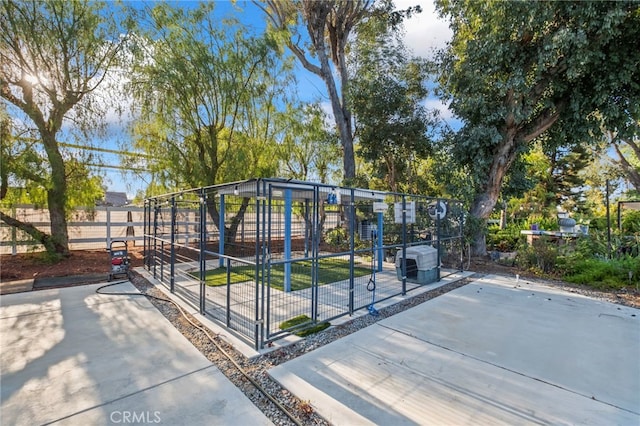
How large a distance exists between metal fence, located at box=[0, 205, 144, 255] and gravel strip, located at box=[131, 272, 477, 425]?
4740 millimetres

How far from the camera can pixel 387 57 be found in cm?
951

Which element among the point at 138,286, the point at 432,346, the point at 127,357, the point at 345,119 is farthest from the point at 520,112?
the point at 138,286

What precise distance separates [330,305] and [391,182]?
7.21 m

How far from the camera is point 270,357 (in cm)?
288

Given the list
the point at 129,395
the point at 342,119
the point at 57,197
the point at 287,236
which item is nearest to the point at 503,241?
the point at 342,119

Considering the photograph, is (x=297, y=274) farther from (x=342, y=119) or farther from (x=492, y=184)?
(x=342, y=119)

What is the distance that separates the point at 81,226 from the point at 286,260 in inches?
301

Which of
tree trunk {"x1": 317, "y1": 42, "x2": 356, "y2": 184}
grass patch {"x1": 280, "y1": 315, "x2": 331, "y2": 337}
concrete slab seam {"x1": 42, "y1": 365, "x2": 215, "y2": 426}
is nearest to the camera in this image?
concrete slab seam {"x1": 42, "y1": 365, "x2": 215, "y2": 426}

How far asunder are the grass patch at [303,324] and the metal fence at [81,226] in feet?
23.1

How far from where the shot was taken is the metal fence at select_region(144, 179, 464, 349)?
3430 mm

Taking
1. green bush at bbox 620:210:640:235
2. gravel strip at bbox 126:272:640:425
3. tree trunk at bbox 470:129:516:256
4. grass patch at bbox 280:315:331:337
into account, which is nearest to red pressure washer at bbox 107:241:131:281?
gravel strip at bbox 126:272:640:425

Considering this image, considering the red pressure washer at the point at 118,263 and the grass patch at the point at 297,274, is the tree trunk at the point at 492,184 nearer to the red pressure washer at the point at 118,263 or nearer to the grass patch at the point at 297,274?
the grass patch at the point at 297,274

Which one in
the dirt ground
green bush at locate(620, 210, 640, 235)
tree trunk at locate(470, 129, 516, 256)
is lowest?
the dirt ground

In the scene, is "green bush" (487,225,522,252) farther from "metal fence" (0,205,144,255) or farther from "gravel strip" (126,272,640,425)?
"metal fence" (0,205,144,255)
